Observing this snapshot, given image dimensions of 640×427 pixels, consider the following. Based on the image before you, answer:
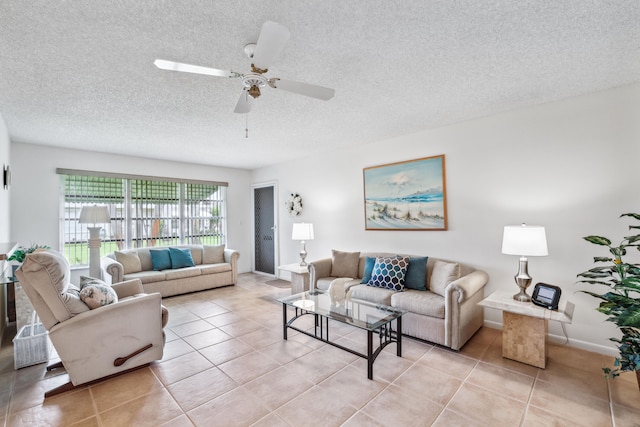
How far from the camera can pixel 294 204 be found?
19.0ft

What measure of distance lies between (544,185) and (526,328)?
4.86ft

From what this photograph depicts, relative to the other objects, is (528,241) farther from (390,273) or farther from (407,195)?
(407,195)

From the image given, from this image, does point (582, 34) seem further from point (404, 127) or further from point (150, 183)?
point (150, 183)

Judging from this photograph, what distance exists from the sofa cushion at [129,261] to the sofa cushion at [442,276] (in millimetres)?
4543

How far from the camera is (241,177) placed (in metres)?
6.85

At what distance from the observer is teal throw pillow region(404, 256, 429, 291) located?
3.48 meters

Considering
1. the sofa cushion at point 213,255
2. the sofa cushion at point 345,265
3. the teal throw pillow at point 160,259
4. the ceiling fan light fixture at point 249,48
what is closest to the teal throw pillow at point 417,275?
the sofa cushion at point 345,265

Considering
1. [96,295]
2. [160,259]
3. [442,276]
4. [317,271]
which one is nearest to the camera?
[96,295]

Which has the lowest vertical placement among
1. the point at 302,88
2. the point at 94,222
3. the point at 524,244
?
the point at 524,244

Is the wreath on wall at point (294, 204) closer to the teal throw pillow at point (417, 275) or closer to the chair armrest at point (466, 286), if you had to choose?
the teal throw pillow at point (417, 275)

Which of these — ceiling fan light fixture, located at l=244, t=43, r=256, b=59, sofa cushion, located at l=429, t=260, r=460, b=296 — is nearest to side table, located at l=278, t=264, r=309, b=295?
sofa cushion, located at l=429, t=260, r=460, b=296

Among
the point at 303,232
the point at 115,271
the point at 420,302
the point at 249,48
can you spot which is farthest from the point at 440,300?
the point at 115,271

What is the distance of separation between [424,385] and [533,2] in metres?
2.62

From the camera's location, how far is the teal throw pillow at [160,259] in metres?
5.03
